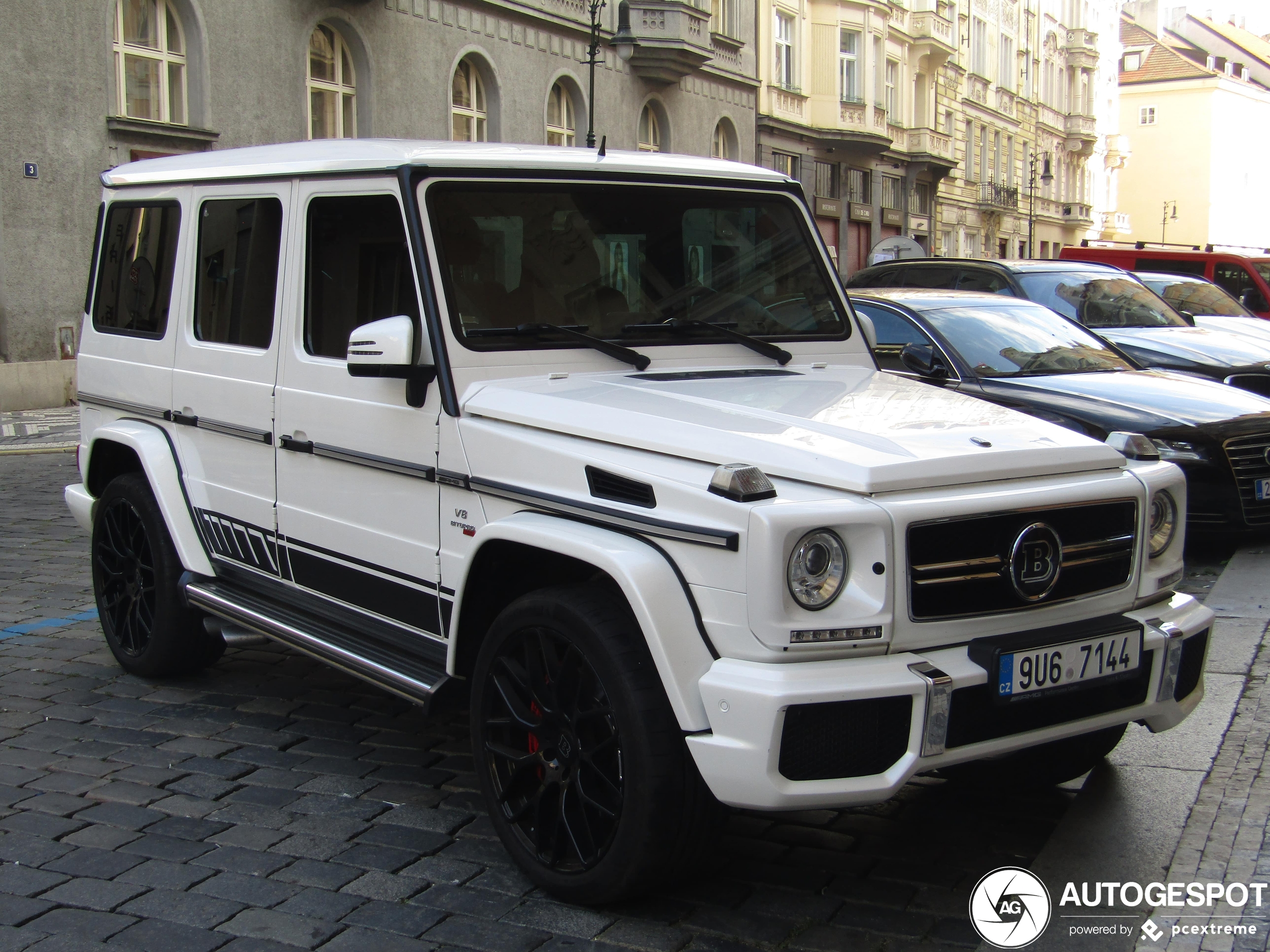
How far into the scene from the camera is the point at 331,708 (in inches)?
212

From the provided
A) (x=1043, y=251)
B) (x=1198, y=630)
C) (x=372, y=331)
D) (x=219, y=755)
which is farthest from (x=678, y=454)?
(x=1043, y=251)

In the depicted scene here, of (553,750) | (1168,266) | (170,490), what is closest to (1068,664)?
(553,750)

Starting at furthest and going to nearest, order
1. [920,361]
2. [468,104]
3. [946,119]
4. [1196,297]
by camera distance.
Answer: [946,119], [468,104], [1196,297], [920,361]

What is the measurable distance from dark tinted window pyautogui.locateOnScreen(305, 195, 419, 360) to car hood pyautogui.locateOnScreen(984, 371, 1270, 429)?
5078 mm

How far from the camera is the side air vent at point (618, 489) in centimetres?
343

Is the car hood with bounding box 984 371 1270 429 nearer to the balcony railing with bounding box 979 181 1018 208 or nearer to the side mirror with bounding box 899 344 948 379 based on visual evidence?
the side mirror with bounding box 899 344 948 379

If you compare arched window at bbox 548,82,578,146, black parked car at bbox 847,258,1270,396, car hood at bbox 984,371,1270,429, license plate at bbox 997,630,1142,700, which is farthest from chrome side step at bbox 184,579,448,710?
arched window at bbox 548,82,578,146

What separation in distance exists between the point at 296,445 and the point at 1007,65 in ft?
193

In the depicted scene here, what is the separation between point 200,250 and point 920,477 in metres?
3.26

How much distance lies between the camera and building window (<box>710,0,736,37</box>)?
32875 millimetres

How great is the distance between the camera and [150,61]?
60.8 feet

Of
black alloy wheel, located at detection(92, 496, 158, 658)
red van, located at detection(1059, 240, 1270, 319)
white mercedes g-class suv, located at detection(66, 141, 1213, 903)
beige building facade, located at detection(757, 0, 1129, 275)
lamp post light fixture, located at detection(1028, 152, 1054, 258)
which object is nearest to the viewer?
white mercedes g-class suv, located at detection(66, 141, 1213, 903)

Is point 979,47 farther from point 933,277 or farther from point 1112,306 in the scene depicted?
point 933,277

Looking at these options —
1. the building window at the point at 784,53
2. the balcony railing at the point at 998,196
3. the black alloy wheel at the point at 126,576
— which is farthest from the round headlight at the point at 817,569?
the balcony railing at the point at 998,196
